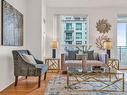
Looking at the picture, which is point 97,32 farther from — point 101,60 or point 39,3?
point 39,3

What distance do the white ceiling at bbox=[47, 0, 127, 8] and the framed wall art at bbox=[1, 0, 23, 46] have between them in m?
2.17

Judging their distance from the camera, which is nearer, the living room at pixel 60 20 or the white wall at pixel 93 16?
the living room at pixel 60 20

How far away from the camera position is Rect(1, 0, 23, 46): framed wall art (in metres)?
4.83

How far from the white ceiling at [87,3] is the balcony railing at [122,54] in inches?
74.1

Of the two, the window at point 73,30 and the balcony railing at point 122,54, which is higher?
the window at point 73,30

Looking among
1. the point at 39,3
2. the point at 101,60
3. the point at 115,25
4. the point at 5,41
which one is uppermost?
the point at 39,3

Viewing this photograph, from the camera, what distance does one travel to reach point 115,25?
925 cm

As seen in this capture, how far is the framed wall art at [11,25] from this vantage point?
483 centimetres

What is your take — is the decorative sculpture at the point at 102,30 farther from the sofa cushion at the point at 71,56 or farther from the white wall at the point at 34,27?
the white wall at the point at 34,27

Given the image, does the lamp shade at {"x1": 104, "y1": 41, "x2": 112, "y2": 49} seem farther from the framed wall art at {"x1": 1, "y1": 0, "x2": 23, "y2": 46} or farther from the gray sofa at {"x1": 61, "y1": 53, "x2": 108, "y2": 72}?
the framed wall art at {"x1": 1, "y1": 0, "x2": 23, "y2": 46}

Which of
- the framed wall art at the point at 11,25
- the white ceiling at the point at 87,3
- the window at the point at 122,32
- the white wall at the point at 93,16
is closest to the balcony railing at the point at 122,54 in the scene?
the window at the point at 122,32

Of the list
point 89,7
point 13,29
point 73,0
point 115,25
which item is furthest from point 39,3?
point 115,25

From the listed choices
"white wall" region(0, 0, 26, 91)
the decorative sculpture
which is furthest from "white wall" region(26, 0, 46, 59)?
the decorative sculpture

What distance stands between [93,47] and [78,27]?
1.11 m
